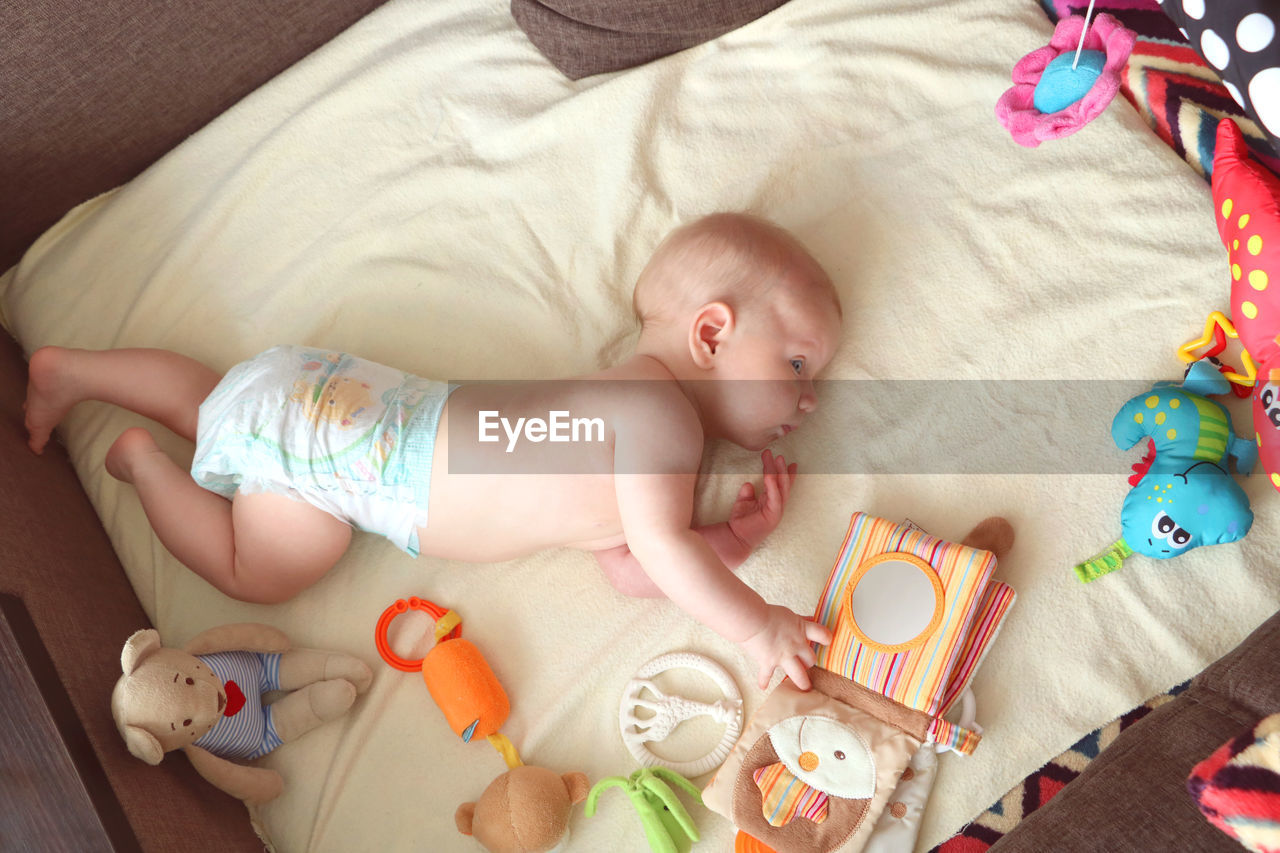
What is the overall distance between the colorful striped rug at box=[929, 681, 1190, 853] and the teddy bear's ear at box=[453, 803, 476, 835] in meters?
0.67

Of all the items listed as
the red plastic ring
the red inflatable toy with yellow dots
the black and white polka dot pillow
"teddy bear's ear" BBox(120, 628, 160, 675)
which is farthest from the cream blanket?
the black and white polka dot pillow

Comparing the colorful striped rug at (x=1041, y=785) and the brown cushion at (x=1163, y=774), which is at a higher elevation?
the brown cushion at (x=1163, y=774)

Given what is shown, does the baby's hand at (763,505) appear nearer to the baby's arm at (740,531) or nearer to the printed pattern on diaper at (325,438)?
the baby's arm at (740,531)

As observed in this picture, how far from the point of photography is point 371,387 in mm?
1423

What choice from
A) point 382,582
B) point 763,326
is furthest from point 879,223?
point 382,582

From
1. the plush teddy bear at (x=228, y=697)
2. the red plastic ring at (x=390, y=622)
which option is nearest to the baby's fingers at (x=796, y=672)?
the red plastic ring at (x=390, y=622)

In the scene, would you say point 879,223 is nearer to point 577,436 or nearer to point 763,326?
point 763,326

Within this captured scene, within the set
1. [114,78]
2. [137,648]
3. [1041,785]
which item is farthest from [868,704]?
[114,78]

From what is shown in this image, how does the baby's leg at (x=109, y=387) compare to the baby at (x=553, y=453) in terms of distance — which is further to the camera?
the baby's leg at (x=109, y=387)

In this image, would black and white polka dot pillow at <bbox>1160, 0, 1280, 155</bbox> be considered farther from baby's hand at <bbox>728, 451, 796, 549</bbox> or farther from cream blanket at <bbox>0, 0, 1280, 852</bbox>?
baby's hand at <bbox>728, 451, 796, 549</bbox>

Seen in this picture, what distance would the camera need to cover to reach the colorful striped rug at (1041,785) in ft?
4.29

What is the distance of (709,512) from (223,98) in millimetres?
1245

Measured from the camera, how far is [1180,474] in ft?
4.29
